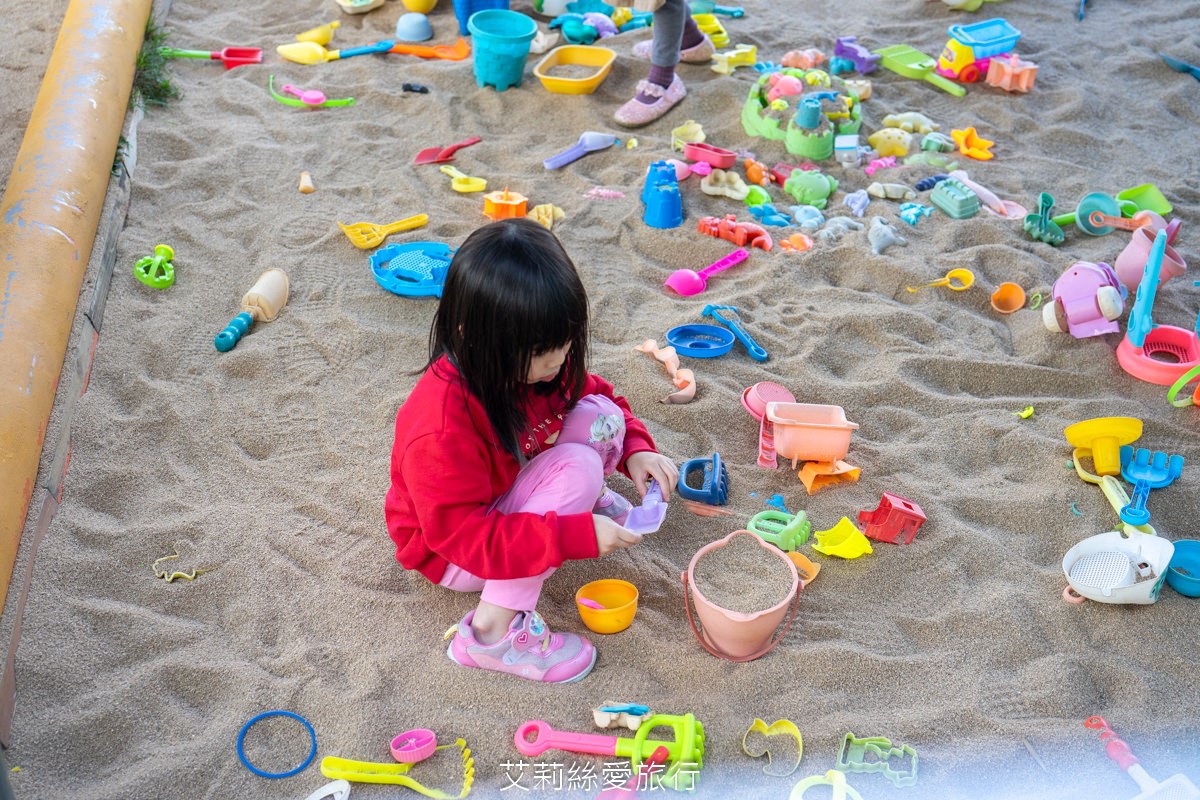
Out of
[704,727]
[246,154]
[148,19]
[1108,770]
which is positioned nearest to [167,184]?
[246,154]

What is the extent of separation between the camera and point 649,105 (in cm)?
389

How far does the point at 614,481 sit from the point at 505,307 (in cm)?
85

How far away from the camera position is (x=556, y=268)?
1.71 meters

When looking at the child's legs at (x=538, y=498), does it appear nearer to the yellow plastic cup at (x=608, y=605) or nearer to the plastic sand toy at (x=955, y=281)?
the yellow plastic cup at (x=608, y=605)

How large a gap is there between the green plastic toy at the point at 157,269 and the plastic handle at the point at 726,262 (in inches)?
62.9

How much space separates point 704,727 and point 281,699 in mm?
771

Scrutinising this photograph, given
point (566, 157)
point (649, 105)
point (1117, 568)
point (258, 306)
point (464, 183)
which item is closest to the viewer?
point (1117, 568)

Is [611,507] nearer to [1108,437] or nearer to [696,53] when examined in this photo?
[1108,437]

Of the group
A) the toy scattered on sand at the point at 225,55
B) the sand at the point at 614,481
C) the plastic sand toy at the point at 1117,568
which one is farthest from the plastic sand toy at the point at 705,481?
the toy scattered on sand at the point at 225,55

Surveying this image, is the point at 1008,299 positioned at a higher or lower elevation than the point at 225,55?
lower

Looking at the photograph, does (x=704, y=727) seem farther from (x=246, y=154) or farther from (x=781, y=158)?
(x=246, y=154)

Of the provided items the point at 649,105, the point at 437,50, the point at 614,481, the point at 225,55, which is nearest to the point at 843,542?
the point at 614,481

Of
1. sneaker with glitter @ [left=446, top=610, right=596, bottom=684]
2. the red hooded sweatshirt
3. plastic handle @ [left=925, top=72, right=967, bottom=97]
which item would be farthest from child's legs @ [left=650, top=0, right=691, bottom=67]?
sneaker with glitter @ [left=446, top=610, right=596, bottom=684]

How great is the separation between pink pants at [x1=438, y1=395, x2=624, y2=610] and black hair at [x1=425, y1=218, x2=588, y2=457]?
197mm
